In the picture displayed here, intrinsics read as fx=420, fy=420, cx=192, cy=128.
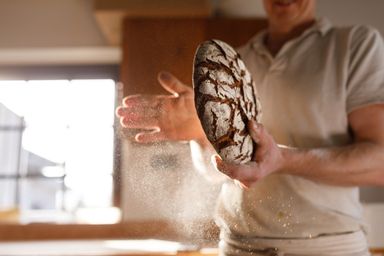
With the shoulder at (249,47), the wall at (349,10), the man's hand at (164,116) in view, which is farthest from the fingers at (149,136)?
the wall at (349,10)

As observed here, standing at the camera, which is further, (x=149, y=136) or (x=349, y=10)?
(x=349, y=10)

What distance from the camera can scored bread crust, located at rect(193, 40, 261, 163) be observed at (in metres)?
0.19

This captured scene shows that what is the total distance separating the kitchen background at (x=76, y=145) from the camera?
0.24 m

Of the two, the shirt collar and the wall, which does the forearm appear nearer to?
the shirt collar

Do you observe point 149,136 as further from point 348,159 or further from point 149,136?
point 348,159

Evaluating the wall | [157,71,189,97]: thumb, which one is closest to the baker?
[157,71,189,97]: thumb

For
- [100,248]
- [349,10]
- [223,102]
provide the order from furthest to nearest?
[349,10] < [100,248] < [223,102]

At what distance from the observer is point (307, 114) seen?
28cm

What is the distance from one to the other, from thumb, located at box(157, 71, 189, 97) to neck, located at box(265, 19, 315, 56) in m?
0.11

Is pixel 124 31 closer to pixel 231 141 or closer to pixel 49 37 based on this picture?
pixel 49 37

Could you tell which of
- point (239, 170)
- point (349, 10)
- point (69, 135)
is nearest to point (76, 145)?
point (69, 135)

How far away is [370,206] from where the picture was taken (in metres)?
0.61

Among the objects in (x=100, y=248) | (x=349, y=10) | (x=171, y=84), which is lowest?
(x=100, y=248)

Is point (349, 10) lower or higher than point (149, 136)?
higher
